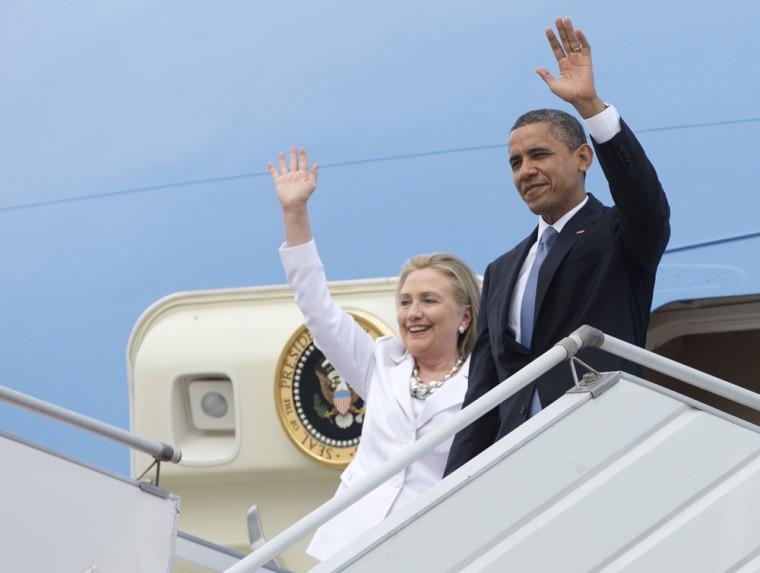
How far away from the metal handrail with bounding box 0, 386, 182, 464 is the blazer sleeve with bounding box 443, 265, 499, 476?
1.98ft

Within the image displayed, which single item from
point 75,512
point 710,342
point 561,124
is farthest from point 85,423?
point 710,342

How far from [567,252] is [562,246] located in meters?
0.03

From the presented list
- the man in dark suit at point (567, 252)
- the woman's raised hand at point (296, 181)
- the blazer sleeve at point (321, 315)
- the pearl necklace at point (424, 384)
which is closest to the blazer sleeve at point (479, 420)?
the man in dark suit at point (567, 252)

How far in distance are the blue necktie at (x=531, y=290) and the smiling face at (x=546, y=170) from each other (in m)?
0.03

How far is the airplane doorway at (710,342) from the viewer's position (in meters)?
3.22

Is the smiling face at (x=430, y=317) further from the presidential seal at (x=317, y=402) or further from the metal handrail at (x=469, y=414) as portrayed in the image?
the metal handrail at (x=469, y=414)

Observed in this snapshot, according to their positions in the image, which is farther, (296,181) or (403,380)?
(296,181)

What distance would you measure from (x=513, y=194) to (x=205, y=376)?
1.10 metres

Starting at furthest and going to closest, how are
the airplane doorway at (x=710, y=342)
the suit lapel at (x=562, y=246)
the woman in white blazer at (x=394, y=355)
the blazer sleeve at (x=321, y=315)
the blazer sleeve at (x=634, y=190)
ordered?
1. the airplane doorway at (x=710, y=342)
2. the blazer sleeve at (x=321, y=315)
3. the woman in white blazer at (x=394, y=355)
4. the suit lapel at (x=562, y=246)
5. the blazer sleeve at (x=634, y=190)

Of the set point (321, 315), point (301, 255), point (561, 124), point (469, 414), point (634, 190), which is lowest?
point (469, 414)

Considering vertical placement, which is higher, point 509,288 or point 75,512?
point 509,288

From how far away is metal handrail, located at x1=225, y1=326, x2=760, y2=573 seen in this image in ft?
5.49

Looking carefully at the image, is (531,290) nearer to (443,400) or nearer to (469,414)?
(443,400)

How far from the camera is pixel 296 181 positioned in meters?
3.15
